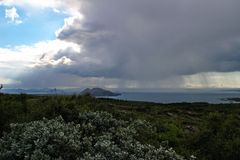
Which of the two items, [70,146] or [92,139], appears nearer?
[70,146]

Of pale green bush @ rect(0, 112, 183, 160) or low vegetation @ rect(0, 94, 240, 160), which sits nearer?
pale green bush @ rect(0, 112, 183, 160)

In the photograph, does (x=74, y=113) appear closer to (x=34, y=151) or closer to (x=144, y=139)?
(x=144, y=139)

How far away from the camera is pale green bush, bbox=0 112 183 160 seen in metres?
9.17

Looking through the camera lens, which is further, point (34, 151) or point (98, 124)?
point (98, 124)

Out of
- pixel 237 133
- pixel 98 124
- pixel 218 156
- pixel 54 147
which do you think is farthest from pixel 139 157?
pixel 237 133

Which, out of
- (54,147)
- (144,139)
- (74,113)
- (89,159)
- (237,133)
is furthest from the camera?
(237,133)

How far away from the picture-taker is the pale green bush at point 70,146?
30.1ft

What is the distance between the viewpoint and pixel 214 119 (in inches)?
669

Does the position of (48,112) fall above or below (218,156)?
above

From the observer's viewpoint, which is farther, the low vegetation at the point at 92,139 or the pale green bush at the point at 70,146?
the low vegetation at the point at 92,139

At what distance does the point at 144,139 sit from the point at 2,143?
162 inches

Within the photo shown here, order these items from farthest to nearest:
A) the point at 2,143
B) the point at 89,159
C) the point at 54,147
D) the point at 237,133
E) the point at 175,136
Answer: the point at 175,136
the point at 237,133
the point at 2,143
the point at 54,147
the point at 89,159

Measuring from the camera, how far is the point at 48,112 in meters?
13.9

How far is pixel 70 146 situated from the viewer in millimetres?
9383
